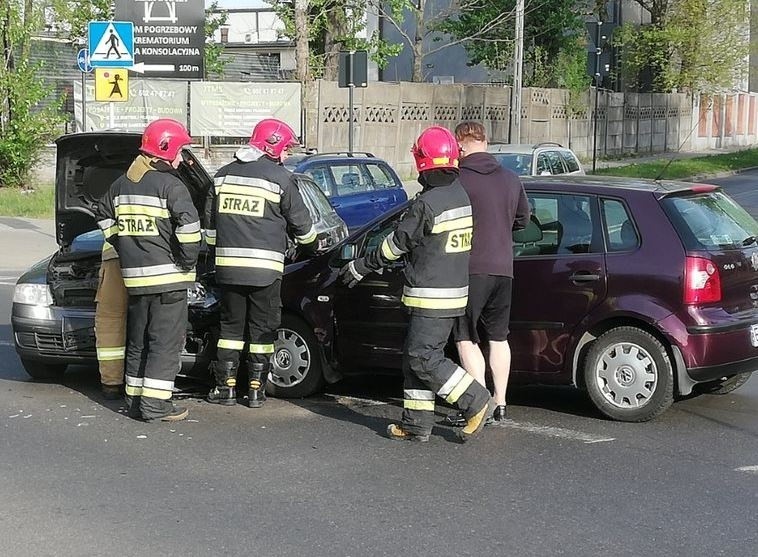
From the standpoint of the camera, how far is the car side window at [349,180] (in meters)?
15.4

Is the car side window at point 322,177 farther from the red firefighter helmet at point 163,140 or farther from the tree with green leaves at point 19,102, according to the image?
the tree with green leaves at point 19,102

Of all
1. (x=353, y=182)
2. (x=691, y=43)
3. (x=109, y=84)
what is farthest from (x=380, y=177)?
(x=691, y=43)

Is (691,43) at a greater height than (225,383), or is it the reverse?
(691,43)

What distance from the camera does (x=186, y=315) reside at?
7148 millimetres

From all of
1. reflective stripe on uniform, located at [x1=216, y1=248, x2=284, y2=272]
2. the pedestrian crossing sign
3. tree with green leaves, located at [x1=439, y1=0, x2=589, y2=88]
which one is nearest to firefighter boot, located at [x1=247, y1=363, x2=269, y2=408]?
reflective stripe on uniform, located at [x1=216, y1=248, x2=284, y2=272]

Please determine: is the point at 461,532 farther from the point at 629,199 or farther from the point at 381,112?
the point at 381,112

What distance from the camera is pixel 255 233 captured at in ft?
23.0

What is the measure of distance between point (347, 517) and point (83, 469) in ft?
5.36

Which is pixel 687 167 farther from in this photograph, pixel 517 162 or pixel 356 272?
pixel 356 272

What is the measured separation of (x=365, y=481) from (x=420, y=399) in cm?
88

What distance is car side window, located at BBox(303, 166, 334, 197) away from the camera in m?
15.0

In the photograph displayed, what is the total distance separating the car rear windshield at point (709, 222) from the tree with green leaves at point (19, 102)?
18.3m

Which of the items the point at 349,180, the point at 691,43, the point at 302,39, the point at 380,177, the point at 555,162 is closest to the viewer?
the point at 349,180

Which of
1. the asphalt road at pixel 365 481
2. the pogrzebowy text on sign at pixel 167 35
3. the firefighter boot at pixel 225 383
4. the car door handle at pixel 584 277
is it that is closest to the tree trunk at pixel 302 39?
the pogrzebowy text on sign at pixel 167 35
